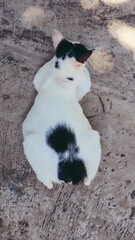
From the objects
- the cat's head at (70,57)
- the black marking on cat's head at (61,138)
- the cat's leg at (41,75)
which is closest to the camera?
the black marking on cat's head at (61,138)

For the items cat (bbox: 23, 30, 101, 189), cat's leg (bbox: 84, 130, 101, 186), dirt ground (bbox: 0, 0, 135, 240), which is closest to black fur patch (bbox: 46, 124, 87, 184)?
cat (bbox: 23, 30, 101, 189)

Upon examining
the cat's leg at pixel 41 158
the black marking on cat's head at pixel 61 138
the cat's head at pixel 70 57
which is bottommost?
the cat's leg at pixel 41 158

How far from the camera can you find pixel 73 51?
318 centimetres

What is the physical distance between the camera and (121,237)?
11.6 ft

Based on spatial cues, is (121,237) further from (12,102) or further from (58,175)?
(12,102)

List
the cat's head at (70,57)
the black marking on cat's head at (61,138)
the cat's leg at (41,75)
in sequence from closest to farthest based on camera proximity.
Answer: the black marking on cat's head at (61,138) < the cat's head at (70,57) < the cat's leg at (41,75)

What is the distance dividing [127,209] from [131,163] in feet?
1.65

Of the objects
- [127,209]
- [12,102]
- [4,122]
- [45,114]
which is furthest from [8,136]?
[127,209]

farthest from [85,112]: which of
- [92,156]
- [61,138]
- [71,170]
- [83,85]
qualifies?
[71,170]

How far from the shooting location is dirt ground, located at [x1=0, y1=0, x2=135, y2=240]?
140 inches

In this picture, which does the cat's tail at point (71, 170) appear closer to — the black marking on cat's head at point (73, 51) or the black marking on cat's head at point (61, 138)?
the black marking on cat's head at point (61, 138)

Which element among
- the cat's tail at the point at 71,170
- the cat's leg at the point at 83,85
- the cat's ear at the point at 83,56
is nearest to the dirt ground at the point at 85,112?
the cat's leg at the point at 83,85

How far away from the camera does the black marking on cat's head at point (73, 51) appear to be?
123 inches

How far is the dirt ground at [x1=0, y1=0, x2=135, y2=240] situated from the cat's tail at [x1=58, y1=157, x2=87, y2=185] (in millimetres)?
517
